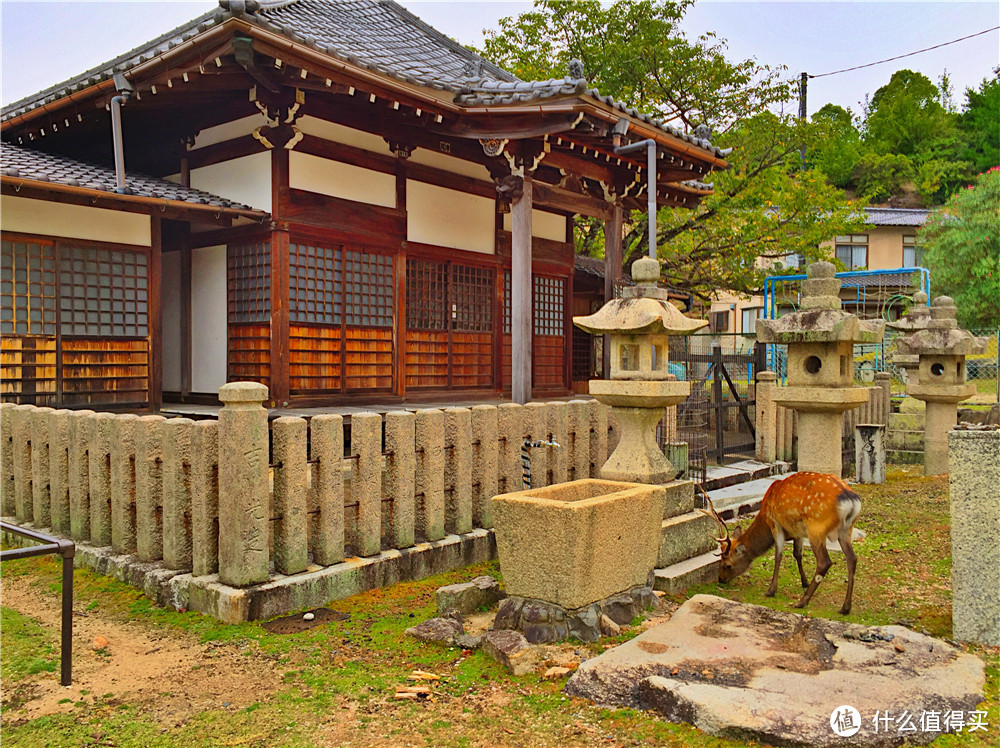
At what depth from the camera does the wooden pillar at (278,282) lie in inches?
336

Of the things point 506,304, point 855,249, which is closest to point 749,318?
point 855,249

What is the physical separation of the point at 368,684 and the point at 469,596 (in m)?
1.20

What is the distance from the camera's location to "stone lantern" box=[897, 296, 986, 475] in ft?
37.6

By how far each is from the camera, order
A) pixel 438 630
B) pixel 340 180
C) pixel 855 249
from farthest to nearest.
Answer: pixel 855 249 < pixel 340 180 < pixel 438 630

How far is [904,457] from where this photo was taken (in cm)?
1353

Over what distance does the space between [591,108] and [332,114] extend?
316 centimetres

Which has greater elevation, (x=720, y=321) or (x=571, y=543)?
(x=720, y=321)

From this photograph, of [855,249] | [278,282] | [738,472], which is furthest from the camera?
[855,249]

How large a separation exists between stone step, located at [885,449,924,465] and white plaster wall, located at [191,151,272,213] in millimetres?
11713

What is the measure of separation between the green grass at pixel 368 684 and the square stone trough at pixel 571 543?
357 millimetres

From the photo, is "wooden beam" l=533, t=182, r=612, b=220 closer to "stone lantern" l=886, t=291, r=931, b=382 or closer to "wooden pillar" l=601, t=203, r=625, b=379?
"wooden pillar" l=601, t=203, r=625, b=379

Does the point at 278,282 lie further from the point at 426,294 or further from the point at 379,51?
the point at 379,51

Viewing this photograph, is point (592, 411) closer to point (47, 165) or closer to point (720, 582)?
point (720, 582)

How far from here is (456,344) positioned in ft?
35.8
